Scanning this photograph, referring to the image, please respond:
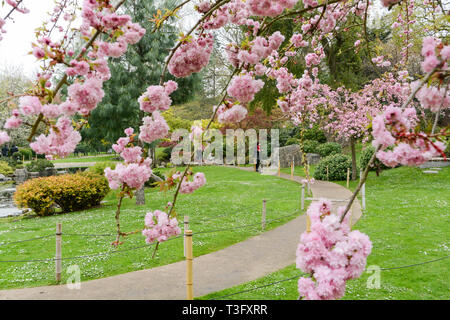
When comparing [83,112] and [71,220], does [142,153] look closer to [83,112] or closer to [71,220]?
[83,112]

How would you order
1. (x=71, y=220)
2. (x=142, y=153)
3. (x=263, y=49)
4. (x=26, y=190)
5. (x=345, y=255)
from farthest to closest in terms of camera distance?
(x=26, y=190) → (x=71, y=220) → (x=142, y=153) → (x=263, y=49) → (x=345, y=255)

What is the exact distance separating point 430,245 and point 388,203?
3.58 metres

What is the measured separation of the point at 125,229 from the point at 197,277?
298 centimetres

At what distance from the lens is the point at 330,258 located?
1284 mm

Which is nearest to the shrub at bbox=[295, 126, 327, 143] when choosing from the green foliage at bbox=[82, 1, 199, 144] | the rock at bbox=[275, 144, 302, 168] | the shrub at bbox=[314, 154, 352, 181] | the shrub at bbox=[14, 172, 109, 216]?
the rock at bbox=[275, 144, 302, 168]

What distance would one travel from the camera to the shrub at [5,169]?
20.9m

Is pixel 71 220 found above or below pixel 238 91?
below

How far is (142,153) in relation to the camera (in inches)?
93.4

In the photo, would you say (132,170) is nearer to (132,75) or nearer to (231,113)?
(231,113)

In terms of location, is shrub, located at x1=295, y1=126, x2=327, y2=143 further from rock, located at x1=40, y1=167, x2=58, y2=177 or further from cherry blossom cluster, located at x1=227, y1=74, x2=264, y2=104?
cherry blossom cluster, located at x1=227, y1=74, x2=264, y2=104

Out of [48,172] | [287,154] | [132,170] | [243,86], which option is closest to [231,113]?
[243,86]

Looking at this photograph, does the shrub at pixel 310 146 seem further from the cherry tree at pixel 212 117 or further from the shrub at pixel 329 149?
the cherry tree at pixel 212 117
